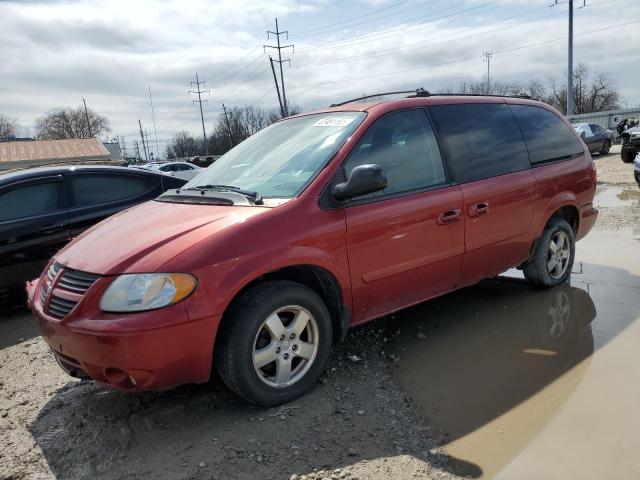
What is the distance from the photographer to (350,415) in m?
3.03

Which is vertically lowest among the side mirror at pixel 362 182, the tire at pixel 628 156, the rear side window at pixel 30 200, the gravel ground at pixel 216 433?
the gravel ground at pixel 216 433

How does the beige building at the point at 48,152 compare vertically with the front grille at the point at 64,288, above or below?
above

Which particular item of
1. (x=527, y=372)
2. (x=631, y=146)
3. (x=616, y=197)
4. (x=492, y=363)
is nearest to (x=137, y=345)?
(x=492, y=363)

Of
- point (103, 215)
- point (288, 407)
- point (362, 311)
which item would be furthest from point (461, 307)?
point (103, 215)

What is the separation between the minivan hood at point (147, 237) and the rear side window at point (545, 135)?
2.84 metres

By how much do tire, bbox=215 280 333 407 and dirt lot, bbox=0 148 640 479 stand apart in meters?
0.15

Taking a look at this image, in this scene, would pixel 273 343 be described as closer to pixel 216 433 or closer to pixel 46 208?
pixel 216 433

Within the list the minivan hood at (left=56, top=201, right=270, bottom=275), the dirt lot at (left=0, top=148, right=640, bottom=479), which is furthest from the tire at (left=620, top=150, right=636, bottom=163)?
the minivan hood at (left=56, top=201, right=270, bottom=275)

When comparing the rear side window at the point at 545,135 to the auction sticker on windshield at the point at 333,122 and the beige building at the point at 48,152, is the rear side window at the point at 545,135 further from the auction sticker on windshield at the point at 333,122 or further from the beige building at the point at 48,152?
the beige building at the point at 48,152

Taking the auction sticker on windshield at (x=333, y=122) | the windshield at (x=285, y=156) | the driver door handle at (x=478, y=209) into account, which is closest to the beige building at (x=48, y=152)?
the windshield at (x=285, y=156)

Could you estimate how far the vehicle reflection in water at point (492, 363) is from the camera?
280cm

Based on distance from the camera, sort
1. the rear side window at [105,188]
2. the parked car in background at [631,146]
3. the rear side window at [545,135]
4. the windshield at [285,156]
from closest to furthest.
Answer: the windshield at [285,156] → the rear side window at [545,135] → the rear side window at [105,188] → the parked car in background at [631,146]

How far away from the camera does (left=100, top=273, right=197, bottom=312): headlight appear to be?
8.80ft

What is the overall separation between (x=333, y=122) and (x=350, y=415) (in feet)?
6.67
